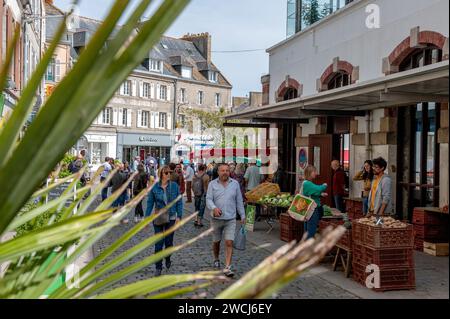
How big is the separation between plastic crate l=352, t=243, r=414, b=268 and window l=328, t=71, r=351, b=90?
794 cm

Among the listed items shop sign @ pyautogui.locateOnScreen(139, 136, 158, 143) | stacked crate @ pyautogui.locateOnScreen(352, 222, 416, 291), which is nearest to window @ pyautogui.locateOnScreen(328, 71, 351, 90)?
stacked crate @ pyautogui.locateOnScreen(352, 222, 416, 291)

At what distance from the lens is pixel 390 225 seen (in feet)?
25.9

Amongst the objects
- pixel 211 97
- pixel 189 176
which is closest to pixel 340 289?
pixel 189 176

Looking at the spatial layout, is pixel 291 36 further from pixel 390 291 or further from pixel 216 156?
pixel 390 291

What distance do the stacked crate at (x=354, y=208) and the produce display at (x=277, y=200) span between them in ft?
5.57

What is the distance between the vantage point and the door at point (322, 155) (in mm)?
16312

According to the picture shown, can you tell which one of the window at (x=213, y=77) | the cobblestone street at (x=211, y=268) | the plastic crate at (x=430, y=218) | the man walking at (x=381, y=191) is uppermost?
the window at (x=213, y=77)

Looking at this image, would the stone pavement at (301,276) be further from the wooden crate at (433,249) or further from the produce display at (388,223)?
the produce display at (388,223)

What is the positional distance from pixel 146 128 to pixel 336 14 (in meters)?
42.7

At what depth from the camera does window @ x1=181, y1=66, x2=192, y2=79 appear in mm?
60553

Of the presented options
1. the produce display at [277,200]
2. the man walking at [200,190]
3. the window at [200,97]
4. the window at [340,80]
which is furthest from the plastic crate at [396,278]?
the window at [200,97]

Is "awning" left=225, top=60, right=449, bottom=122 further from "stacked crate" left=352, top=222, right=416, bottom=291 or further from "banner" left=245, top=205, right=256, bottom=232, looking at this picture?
"banner" left=245, top=205, right=256, bottom=232

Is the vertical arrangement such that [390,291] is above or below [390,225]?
below
